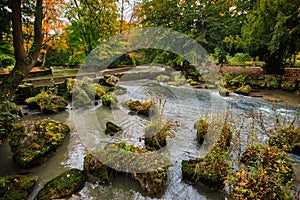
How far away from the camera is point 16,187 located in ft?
9.53

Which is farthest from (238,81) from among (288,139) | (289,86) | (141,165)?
(141,165)

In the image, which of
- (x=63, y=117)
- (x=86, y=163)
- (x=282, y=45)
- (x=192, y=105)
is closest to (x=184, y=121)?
(x=192, y=105)

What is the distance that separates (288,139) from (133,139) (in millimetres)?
3690

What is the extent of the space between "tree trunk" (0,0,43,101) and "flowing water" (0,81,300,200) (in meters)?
1.66

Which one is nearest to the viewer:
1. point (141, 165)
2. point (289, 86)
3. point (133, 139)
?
point (141, 165)

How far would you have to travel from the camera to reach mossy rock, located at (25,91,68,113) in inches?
275

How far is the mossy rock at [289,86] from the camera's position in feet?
32.5

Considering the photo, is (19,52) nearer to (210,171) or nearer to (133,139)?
(133,139)

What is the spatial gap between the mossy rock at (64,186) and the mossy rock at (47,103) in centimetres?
453

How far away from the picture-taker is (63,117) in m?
6.76

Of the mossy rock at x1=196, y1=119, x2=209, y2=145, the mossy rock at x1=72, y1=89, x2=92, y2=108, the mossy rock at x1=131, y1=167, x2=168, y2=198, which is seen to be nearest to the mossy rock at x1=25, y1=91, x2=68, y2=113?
the mossy rock at x1=72, y1=89, x2=92, y2=108

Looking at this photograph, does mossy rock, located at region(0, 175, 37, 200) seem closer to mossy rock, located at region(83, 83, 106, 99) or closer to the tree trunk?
the tree trunk

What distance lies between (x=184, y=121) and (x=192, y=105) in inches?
92.3

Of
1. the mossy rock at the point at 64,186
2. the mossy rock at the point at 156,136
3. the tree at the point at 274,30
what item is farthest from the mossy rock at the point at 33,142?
the tree at the point at 274,30
